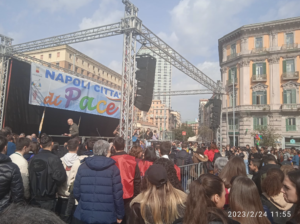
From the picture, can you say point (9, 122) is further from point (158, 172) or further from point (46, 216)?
point (46, 216)

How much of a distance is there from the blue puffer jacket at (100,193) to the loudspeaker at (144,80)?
7648mm

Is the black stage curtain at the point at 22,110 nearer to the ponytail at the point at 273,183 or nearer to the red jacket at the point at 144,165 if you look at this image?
the red jacket at the point at 144,165

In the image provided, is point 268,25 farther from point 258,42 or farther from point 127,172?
point 127,172

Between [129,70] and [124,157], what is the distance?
756 cm

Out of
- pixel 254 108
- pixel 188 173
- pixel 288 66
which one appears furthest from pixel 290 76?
pixel 188 173

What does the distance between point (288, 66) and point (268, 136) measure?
10.2 metres

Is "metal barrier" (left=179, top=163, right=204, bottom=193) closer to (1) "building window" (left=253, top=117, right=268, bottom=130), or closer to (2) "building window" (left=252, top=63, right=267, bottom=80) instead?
(1) "building window" (left=253, top=117, right=268, bottom=130)

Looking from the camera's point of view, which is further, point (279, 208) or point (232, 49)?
point (232, 49)

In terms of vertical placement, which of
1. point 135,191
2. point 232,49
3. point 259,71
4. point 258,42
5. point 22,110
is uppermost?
point 258,42

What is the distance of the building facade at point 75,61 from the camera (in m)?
39.6

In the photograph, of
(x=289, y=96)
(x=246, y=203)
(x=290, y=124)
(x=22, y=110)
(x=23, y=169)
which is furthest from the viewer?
(x=289, y=96)

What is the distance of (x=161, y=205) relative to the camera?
7.80 feet

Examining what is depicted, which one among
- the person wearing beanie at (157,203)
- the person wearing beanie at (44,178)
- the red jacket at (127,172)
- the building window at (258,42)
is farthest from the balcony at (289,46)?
the person wearing beanie at (44,178)

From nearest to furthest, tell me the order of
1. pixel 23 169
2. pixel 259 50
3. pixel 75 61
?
1. pixel 23 169
2. pixel 259 50
3. pixel 75 61
